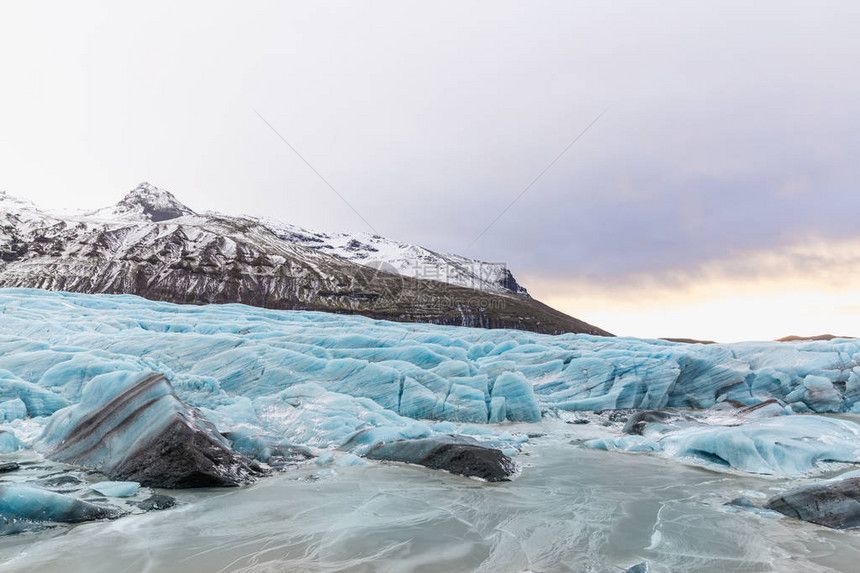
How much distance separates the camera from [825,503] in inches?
292

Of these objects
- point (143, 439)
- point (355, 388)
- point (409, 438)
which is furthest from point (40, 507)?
point (355, 388)

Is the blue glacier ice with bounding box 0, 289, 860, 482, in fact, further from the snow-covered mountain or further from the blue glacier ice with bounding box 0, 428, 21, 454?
the snow-covered mountain

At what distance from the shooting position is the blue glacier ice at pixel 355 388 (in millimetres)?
10742

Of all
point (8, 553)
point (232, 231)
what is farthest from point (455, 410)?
point (232, 231)

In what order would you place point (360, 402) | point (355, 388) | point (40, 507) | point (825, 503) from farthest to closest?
point (355, 388)
point (360, 402)
point (825, 503)
point (40, 507)

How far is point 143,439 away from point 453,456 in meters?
6.17

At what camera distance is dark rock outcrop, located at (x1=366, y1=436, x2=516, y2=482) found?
9805 mm

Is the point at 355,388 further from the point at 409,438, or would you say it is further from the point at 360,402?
the point at 409,438

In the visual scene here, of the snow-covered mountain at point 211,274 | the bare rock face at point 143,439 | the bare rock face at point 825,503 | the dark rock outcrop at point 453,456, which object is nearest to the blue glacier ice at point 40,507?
the bare rock face at point 143,439

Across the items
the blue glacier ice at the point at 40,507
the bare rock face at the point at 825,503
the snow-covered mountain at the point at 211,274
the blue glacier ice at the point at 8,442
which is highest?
the snow-covered mountain at the point at 211,274

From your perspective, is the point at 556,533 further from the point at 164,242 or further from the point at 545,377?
the point at 164,242

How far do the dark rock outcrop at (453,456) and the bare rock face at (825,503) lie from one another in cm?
471

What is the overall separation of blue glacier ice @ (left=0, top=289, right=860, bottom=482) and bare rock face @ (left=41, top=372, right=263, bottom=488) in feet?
0.16

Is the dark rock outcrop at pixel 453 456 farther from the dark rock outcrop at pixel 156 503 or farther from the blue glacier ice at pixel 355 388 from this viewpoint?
the dark rock outcrop at pixel 156 503
